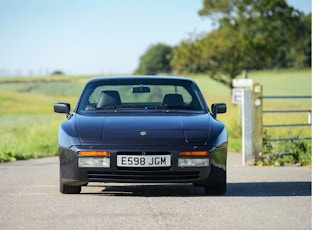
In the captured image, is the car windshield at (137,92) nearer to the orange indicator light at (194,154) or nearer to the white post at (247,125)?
the orange indicator light at (194,154)

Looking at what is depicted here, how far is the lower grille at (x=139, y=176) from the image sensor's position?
9.24 metres

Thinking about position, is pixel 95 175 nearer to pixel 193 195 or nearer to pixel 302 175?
pixel 193 195

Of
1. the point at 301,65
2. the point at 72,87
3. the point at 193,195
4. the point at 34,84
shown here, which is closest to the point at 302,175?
the point at 193,195

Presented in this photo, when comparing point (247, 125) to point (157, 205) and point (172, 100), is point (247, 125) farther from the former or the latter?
point (157, 205)

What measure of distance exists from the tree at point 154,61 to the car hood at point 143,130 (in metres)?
134

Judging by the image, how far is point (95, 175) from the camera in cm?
934

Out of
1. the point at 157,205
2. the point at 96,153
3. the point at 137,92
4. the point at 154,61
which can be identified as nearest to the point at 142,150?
the point at 96,153

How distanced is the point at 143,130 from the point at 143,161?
47cm

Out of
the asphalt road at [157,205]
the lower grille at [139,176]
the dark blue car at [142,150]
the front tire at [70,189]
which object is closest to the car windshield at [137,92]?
the dark blue car at [142,150]

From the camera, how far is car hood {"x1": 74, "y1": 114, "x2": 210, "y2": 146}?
9.37 metres

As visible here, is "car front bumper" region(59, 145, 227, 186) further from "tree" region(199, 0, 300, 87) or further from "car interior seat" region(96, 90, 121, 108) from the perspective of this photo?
"tree" region(199, 0, 300, 87)

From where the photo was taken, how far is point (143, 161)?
923 cm

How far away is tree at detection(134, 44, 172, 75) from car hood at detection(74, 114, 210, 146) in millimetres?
133883

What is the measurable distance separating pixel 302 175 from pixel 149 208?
5196mm
